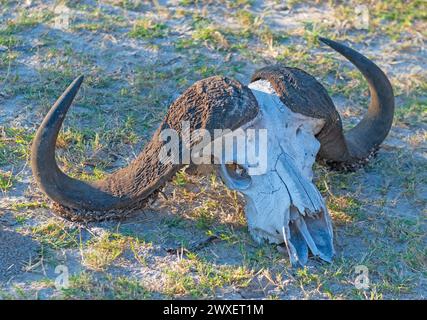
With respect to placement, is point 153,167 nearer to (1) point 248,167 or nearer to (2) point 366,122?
(1) point 248,167

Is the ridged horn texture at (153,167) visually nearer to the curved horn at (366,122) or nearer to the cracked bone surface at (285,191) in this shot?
the cracked bone surface at (285,191)

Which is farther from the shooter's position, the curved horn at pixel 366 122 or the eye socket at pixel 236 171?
the curved horn at pixel 366 122

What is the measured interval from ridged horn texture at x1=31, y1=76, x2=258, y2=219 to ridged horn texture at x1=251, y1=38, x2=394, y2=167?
31 centimetres

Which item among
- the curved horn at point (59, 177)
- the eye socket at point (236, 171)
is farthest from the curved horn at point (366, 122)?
the curved horn at point (59, 177)

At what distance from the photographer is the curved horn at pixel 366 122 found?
18.6 feet

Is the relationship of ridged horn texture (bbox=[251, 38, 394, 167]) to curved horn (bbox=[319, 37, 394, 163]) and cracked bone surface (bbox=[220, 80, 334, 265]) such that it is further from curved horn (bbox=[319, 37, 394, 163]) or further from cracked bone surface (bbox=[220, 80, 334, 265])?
cracked bone surface (bbox=[220, 80, 334, 265])

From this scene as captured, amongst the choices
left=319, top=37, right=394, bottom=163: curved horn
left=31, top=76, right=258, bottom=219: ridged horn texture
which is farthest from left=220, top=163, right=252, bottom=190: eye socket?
left=319, top=37, right=394, bottom=163: curved horn

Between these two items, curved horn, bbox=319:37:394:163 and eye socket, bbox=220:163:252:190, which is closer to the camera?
eye socket, bbox=220:163:252:190

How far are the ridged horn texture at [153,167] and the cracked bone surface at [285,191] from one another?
153 millimetres

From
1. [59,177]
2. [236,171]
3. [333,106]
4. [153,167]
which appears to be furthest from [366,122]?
[59,177]

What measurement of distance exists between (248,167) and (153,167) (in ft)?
1.89

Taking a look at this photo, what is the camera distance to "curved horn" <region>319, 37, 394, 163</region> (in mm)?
5672
